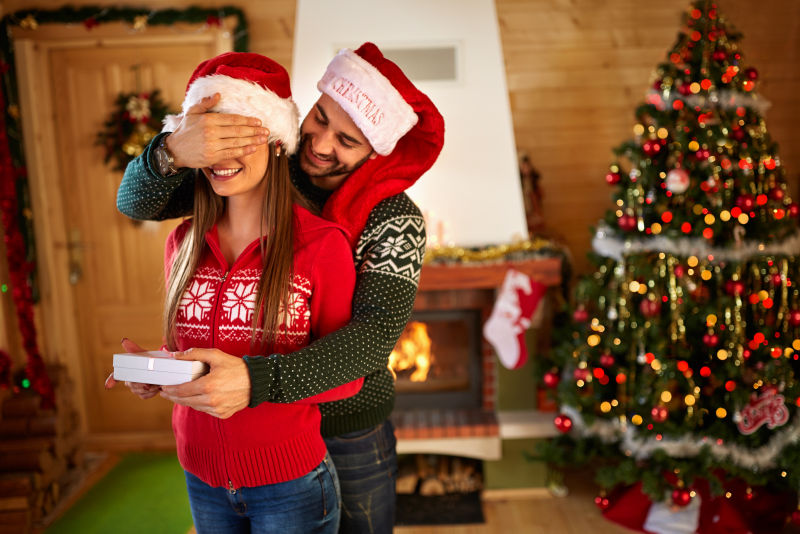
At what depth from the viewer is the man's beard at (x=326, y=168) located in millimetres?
1264

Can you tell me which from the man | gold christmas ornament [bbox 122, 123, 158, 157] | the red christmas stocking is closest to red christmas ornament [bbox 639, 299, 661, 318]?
the red christmas stocking

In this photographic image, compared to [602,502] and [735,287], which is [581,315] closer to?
[735,287]

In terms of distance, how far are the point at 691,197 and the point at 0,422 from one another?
324 cm

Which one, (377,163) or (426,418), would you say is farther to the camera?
A: (426,418)

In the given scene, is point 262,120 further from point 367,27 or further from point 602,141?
point 602,141

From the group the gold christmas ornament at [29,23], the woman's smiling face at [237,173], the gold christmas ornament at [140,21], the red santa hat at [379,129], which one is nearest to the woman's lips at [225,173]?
the woman's smiling face at [237,173]

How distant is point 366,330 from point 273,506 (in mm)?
340

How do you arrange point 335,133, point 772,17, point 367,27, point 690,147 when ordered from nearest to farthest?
point 335,133, point 690,147, point 367,27, point 772,17

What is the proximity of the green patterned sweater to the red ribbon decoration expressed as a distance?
219 centimetres

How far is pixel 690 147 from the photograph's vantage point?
2391 mm

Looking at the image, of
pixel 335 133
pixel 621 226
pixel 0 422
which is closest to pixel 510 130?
pixel 621 226

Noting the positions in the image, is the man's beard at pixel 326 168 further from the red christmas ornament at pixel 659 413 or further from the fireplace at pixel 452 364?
the red christmas ornament at pixel 659 413

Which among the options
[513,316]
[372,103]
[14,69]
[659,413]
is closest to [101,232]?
[14,69]

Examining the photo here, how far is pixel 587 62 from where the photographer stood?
3.27m
